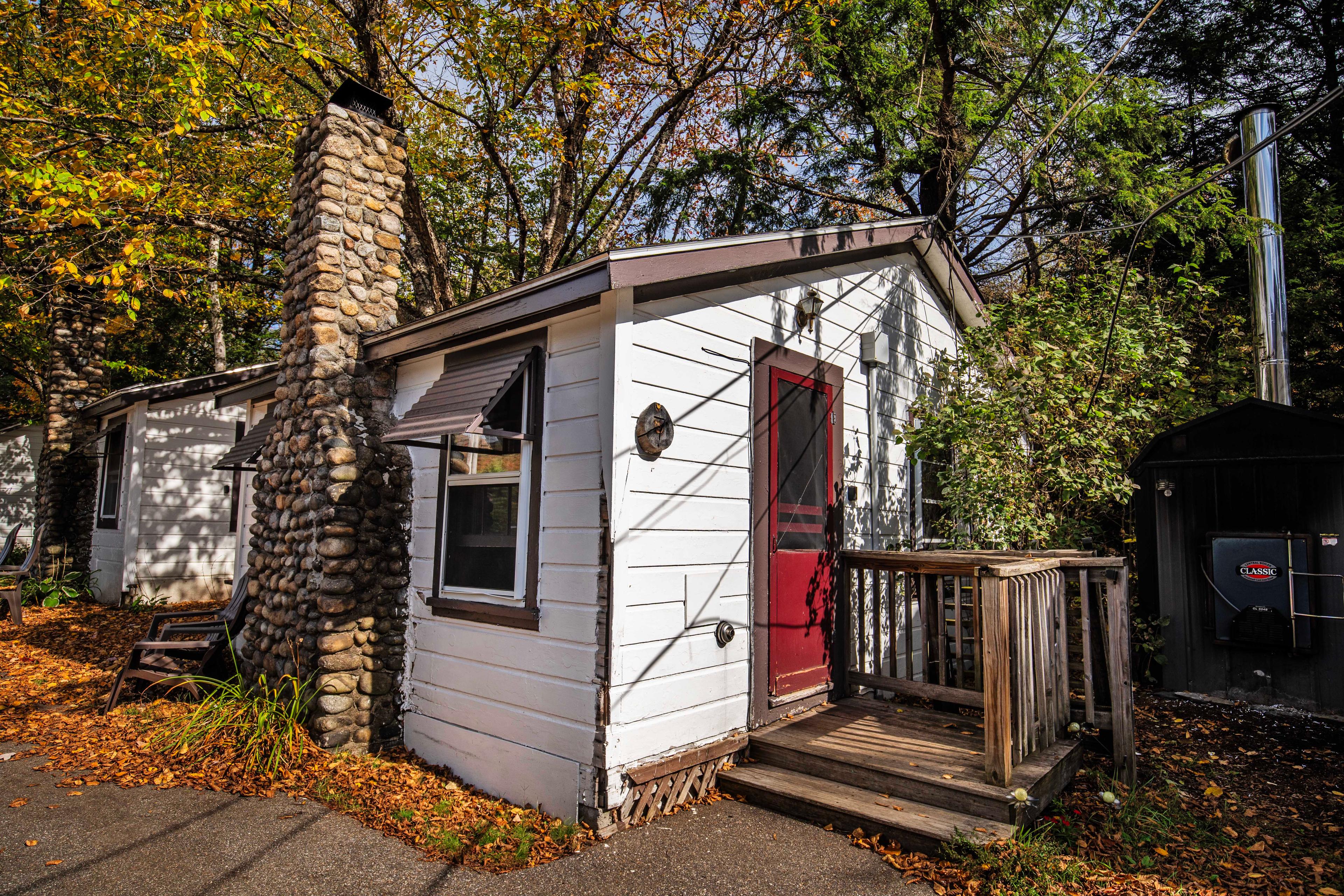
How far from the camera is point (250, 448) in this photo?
246 inches

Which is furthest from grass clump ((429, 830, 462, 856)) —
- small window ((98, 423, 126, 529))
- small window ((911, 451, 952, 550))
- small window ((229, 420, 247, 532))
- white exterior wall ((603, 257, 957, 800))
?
small window ((98, 423, 126, 529))

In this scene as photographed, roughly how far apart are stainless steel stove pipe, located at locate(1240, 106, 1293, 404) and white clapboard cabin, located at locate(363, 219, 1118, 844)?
5746 millimetres

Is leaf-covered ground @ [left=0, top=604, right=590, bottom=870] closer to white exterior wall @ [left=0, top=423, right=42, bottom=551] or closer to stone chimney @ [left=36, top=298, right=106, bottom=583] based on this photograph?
stone chimney @ [left=36, top=298, right=106, bottom=583]

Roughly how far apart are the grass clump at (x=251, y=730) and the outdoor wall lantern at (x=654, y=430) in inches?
116

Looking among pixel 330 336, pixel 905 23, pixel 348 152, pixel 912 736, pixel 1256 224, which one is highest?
pixel 905 23

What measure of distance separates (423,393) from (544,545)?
1.88 meters

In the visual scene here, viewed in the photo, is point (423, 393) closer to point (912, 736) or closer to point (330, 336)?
point (330, 336)

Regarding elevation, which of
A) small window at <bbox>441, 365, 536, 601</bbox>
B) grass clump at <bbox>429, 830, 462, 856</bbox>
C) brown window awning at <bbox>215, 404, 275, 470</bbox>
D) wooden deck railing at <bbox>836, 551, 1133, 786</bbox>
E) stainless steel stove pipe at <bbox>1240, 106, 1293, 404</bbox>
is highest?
stainless steel stove pipe at <bbox>1240, 106, 1293, 404</bbox>

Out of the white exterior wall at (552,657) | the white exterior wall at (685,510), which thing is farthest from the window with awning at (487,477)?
the white exterior wall at (685,510)

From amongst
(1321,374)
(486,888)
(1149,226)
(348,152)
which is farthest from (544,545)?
(1321,374)

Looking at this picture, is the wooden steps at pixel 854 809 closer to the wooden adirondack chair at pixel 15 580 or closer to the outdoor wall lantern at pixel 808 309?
the outdoor wall lantern at pixel 808 309

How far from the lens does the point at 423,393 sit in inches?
209

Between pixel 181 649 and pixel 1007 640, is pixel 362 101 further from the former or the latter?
pixel 1007 640

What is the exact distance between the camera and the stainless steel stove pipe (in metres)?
8.06
